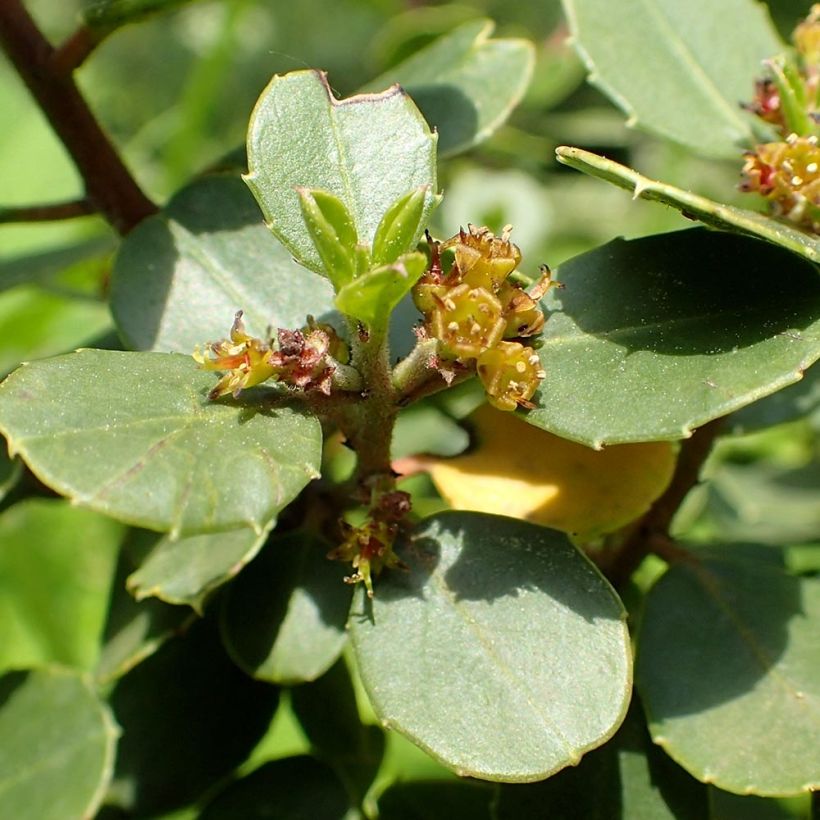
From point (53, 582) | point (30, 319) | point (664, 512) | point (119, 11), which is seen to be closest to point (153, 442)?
point (119, 11)

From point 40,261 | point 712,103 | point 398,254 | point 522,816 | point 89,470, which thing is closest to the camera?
point 89,470

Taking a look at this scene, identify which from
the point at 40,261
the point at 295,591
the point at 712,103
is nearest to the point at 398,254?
the point at 295,591

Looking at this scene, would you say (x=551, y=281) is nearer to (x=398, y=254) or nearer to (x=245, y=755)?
(x=398, y=254)

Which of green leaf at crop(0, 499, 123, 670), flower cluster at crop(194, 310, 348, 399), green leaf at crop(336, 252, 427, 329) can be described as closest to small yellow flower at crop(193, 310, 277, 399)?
flower cluster at crop(194, 310, 348, 399)

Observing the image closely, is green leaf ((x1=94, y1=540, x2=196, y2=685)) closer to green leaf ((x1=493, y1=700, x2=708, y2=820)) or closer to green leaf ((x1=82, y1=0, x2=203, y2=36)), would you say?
green leaf ((x1=493, y1=700, x2=708, y2=820))

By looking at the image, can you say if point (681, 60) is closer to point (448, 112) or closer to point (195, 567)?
point (448, 112)

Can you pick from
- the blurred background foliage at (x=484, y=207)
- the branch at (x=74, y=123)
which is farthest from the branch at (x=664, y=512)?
the branch at (x=74, y=123)

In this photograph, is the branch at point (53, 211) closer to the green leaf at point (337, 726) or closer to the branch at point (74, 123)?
the branch at point (74, 123)
